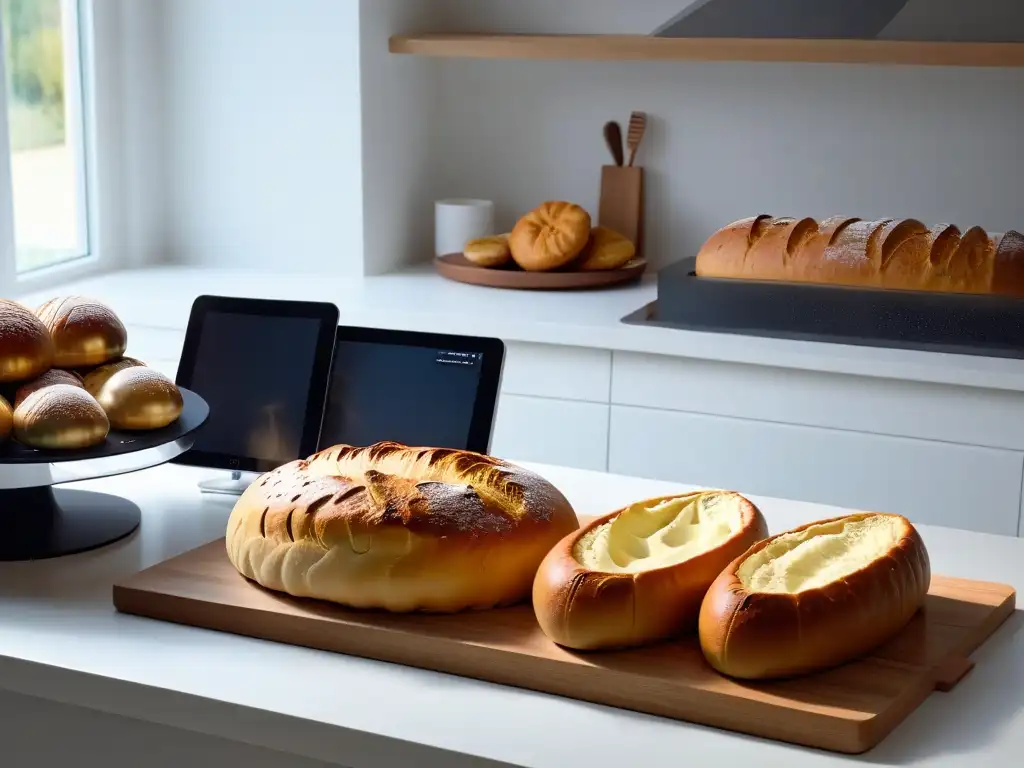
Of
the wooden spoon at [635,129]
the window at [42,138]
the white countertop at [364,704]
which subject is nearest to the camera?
the white countertop at [364,704]

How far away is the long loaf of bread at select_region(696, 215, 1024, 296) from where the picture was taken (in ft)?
7.68

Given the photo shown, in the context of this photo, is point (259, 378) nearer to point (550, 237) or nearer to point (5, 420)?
point (5, 420)

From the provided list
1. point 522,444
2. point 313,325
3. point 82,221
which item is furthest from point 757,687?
point 82,221

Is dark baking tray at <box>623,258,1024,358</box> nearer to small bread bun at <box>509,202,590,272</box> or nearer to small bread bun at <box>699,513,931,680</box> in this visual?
small bread bun at <box>509,202,590,272</box>

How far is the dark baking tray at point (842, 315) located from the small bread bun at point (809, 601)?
1.34 meters

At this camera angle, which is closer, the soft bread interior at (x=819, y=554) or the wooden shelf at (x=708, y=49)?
the soft bread interior at (x=819, y=554)

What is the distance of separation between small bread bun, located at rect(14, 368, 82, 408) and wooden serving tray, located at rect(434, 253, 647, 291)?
160 cm

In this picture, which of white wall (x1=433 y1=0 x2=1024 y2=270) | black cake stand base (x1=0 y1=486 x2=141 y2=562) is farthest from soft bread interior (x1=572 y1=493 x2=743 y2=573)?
white wall (x1=433 y1=0 x2=1024 y2=270)

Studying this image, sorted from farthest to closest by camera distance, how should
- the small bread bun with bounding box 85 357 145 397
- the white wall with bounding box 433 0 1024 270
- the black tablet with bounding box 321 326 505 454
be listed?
the white wall with bounding box 433 0 1024 270 < the black tablet with bounding box 321 326 505 454 < the small bread bun with bounding box 85 357 145 397

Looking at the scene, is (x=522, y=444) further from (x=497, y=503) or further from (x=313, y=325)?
(x=497, y=503)

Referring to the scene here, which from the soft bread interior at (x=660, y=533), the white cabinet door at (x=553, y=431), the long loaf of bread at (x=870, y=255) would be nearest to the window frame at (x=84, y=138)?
the white cabinet door at (x=553, y=431)

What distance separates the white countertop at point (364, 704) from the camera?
888mm

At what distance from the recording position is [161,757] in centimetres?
102

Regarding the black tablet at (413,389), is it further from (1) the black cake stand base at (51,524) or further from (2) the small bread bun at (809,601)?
(2) the small bread bun at (809,601)
